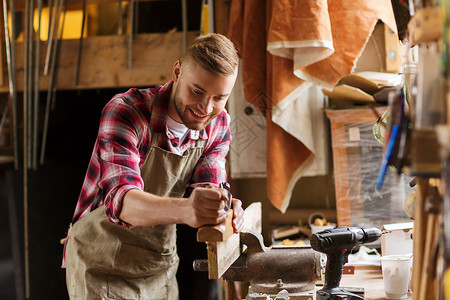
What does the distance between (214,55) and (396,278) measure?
91 cm

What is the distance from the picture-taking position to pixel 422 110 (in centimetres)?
85

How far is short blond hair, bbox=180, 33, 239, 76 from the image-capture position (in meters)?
1.62

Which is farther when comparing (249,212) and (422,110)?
(249,212)

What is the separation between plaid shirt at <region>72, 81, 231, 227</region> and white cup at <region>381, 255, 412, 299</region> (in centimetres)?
66

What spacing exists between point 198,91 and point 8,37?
2.13m

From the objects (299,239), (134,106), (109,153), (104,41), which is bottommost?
(299,239)

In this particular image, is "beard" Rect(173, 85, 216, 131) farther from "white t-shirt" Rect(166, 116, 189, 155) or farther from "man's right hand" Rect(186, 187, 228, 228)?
"man's right hand" Rect(186, 187, 228, 228)

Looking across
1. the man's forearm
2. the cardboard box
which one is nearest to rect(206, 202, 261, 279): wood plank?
the man's forearm

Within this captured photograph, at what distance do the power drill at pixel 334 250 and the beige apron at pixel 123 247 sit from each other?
0.60 meters

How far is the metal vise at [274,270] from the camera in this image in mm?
1757

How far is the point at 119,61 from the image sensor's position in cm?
327

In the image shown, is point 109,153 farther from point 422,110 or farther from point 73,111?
point 73,111

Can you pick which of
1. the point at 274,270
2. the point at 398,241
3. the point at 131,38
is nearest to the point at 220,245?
the point at 274,270

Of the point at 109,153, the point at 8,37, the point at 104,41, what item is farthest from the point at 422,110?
the point at 8,37
